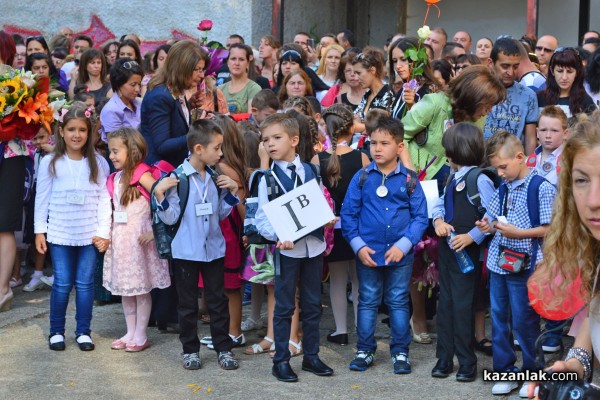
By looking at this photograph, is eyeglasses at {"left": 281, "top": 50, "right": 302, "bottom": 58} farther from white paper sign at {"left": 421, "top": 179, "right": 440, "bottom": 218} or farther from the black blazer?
white paper sign at {"left": 421, "top": 179, "right": 440, "bottom": 218}

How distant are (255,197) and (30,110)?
6.98ft

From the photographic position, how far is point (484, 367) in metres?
6.51

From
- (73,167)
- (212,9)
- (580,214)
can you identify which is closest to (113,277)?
(73,167)

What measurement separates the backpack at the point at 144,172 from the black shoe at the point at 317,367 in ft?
5.64

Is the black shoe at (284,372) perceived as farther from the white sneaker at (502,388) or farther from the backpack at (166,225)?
the white sneaker at (502,388)

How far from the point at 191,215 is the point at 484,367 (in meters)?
2.21

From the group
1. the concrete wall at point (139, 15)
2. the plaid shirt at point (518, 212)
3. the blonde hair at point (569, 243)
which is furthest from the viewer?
the concrete wall at point (139, 15)

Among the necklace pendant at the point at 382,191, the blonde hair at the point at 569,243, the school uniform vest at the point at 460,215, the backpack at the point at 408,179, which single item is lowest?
the school uniform vest at the point at 460,215

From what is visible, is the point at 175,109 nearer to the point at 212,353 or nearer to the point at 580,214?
the point at 212,353

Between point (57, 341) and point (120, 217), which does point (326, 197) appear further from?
point (57, 341)

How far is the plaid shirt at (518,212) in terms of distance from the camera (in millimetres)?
5789

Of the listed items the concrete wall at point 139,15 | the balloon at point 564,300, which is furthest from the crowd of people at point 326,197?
the concrete wall at point 139,15

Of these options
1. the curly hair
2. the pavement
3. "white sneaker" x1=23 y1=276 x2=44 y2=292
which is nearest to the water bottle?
the pavement

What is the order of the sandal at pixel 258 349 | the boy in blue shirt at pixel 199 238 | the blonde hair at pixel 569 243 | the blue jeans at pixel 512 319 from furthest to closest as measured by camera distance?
the sandal at pixel 258 349
the boy in blue shirt at pixel 199 238
the blue jeans at pixel 512 319
the blonde hair at pixel 569 243
